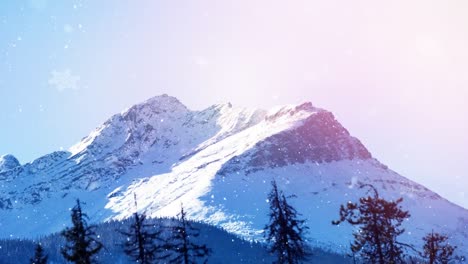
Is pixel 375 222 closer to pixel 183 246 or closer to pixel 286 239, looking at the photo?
pixel 286 239

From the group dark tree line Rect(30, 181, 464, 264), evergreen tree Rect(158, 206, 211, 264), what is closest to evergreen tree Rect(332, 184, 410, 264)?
dark tree line Rect(30, 181, 464, 264)

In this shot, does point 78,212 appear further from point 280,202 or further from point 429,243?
point 429,243

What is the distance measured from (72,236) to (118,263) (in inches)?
6062

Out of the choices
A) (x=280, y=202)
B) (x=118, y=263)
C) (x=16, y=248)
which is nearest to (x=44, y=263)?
(x=280, y=202)

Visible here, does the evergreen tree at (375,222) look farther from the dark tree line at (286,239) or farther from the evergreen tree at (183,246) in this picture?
the evergreen tree at (183,246)

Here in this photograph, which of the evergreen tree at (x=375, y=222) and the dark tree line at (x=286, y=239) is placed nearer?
the evergreen tree at (x=375, y=222)

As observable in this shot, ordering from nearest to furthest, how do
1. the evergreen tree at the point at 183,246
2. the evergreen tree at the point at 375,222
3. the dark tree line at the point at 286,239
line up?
the evergreen tree at the point at 375,222 → the dark tree line at the point at 286,239 → the evergreen tree at the point at 183,246

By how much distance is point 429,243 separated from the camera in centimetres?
2766

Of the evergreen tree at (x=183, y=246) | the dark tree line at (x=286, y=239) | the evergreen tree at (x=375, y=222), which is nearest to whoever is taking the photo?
the evergreen tree at (x=375, y=222)

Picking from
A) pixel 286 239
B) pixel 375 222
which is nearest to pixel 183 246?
pixel 286 239

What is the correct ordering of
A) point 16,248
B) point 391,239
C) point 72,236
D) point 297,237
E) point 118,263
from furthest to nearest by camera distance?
1. point 16,248
2. point 118,263
3. point 297,237
4. point 72,236
5. point 391,239

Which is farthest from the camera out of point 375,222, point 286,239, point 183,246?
point 286,239

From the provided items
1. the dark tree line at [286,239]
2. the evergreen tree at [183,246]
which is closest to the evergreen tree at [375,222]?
the dark tree line at [286,239]

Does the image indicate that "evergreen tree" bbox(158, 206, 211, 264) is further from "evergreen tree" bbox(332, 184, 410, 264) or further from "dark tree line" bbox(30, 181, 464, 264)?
"evergreen tree" bbox(332, 184, 410, 264)
